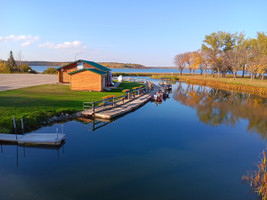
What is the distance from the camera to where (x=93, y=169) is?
33.8 feet

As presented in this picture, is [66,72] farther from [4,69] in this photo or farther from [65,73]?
[4,69]

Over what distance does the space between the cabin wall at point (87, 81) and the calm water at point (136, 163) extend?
49.9ft

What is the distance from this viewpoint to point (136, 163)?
1109 centimetres

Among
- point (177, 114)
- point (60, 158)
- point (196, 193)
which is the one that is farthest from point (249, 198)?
point (177, 114)

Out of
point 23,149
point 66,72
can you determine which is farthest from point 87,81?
point 23,149

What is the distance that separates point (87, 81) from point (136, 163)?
24.2 meters

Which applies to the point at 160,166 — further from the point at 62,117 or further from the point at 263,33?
the point at 263,33

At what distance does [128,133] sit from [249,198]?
952cm

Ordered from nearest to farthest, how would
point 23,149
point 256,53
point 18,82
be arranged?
point 23,149, point 18,82, point 256,53

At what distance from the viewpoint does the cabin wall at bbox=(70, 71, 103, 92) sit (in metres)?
32.6

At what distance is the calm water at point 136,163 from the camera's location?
864 centimetres

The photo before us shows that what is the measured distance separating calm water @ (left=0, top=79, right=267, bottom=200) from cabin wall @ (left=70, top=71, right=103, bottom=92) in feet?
49.9

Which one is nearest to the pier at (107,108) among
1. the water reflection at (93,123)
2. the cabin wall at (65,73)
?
the water reflection at (93,123)

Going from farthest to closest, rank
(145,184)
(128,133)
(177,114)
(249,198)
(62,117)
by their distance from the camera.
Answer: (177,114)
(62,117)
(128,133)
(145,184)
(249,198)
